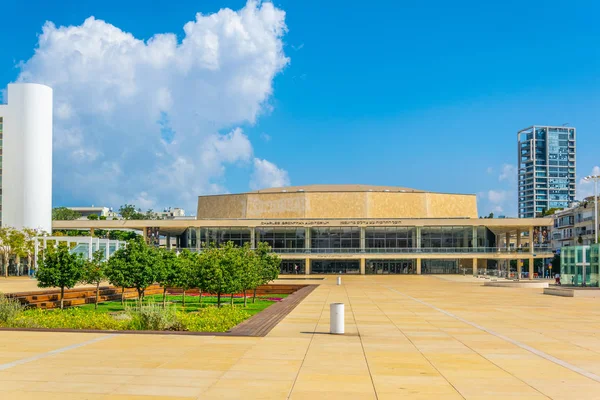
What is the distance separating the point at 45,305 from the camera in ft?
103

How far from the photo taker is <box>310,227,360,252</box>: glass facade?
87.5 metres

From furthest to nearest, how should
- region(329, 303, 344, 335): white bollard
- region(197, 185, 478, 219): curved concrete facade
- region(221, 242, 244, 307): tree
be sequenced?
region(197, 185, 478, 219): curved concrete facade → region(221, 242, 244, 307): tree → region(329, 303, 344, 335): white bollard

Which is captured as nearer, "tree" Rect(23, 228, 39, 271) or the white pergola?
the white pergola

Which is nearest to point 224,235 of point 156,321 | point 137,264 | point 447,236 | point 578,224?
Answer: point 447,236

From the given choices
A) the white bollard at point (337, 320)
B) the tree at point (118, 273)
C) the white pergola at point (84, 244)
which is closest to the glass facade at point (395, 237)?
the white pergola at point (84, 244)

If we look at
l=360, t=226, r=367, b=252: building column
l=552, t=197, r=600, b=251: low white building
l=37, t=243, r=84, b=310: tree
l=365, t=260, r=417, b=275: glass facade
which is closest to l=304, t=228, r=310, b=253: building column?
l=360, t=226, r=367, b=252: building column

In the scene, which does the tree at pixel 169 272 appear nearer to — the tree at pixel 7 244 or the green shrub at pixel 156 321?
the green shrub at pixel 156 321

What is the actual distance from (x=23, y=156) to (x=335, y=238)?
1639 inches

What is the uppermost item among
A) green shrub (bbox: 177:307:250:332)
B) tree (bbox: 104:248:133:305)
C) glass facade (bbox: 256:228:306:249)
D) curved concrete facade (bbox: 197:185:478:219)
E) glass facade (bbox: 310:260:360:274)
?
curved concrete facade (bbox: 197:185:478:219)

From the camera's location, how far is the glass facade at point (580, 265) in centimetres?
3931

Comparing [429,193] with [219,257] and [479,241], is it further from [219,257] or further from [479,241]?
[219,257]

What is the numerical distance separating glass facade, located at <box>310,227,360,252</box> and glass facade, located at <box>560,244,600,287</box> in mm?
45379

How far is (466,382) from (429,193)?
81.9 m

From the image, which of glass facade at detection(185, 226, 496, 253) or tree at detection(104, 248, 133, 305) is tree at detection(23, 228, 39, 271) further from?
tree at detection(104, 248, 133, 305)
